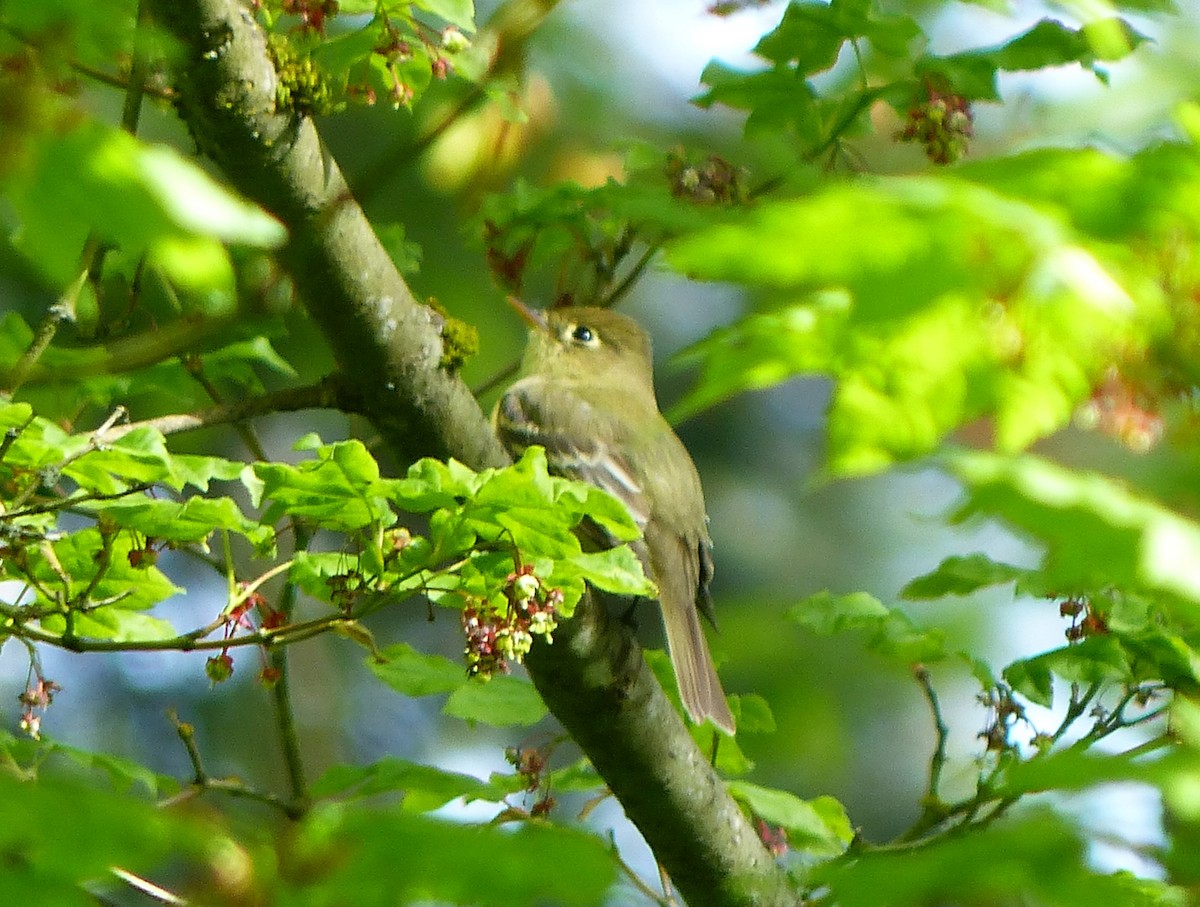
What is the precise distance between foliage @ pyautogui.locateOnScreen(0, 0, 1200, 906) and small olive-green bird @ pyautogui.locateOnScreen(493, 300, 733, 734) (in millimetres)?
713

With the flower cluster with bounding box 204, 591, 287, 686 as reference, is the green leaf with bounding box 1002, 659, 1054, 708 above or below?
below

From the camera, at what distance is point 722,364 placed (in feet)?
4.55

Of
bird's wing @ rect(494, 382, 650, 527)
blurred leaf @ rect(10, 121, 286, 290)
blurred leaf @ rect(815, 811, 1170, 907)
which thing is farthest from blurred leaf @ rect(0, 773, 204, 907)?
bird's wing @ rect(494, 382, 650, 527)

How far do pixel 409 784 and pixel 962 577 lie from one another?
1057 millimetres

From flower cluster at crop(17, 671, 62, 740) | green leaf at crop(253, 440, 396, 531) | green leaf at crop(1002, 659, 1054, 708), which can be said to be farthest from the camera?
green leaf at crop(1002, 659, 1054, 708)

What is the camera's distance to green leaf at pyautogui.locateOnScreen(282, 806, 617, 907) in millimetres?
1103

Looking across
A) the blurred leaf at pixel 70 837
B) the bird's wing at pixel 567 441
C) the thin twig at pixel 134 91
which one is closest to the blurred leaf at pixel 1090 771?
the blurred leaf at pixel 70 837

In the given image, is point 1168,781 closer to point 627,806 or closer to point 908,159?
point 627,806

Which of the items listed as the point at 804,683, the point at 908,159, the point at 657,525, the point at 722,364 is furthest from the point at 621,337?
the point at 722,364

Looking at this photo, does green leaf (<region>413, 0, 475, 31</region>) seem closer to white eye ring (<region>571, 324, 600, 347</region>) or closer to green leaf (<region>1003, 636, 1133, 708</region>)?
green leaf (<region>1003, 636, 1133, 708</region>)

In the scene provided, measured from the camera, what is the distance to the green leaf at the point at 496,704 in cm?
288

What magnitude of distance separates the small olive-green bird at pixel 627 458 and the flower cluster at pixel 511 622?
4.84 ft

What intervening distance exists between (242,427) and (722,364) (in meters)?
1.56

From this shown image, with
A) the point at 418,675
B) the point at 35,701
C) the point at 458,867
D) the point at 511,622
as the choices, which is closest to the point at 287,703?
the point at 418,675
